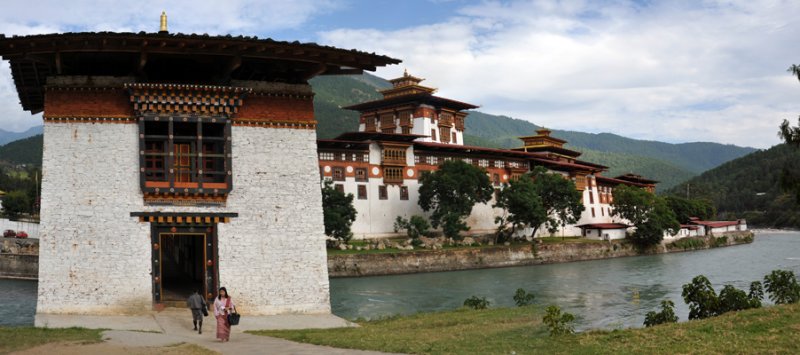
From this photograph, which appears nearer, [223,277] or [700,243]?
[223,277]

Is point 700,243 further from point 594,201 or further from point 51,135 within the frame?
point 51,135

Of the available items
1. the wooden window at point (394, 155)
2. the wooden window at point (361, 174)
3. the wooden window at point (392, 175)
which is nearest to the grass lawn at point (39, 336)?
the wooden window at point (361, 174)

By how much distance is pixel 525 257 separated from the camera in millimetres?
59062

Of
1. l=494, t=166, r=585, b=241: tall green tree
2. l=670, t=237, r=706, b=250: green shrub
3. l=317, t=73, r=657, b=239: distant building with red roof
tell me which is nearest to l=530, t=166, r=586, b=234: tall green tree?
l=494, t=166, r=585, b=241: tall green tree

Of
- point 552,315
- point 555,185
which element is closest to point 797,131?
point 552,315

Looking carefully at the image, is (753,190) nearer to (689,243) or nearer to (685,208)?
(685,208)

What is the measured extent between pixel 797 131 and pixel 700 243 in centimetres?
6389

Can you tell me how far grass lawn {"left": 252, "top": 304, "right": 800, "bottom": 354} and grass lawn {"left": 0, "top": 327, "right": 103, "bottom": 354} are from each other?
296 centimetres

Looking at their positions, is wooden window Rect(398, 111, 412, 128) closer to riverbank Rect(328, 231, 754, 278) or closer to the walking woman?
riverbank Rect(328, 231, 754, 278)

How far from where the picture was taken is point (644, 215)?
71.9 meters

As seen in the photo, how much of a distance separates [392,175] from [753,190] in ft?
331

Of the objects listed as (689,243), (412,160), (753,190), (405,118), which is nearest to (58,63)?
(412,160)

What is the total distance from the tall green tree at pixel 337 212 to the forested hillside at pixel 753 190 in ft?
271

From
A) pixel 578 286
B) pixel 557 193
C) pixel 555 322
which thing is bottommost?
pixel 578 286
